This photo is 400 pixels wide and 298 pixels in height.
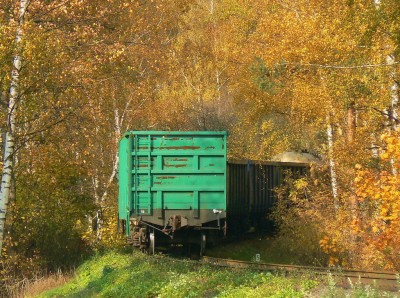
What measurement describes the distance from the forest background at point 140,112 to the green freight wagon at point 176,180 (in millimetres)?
1614

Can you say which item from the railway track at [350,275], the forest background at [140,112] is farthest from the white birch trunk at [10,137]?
the railway track at [350,275]

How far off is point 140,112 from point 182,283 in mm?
14300

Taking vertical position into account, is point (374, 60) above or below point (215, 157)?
above

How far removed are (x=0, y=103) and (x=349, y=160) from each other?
8761 mm

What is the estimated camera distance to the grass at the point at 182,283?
9805mm

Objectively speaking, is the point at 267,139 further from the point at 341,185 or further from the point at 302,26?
the point at 341,185

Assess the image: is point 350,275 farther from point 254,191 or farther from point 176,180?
point 254,191

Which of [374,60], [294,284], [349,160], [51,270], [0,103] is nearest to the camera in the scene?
[294,284]

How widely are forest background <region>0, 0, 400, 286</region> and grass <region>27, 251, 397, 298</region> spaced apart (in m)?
2.04

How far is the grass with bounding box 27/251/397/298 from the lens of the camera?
980 centimetres

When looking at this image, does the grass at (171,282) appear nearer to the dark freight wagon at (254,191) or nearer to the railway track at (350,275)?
the railway track at (350,275)

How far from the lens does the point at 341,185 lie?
18516 mm

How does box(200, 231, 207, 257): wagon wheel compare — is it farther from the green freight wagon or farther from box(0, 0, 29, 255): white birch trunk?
box(0, 0, 29, 255): white birch trunk

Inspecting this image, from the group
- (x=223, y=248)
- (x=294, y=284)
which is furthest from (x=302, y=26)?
(x=294, y=284)
